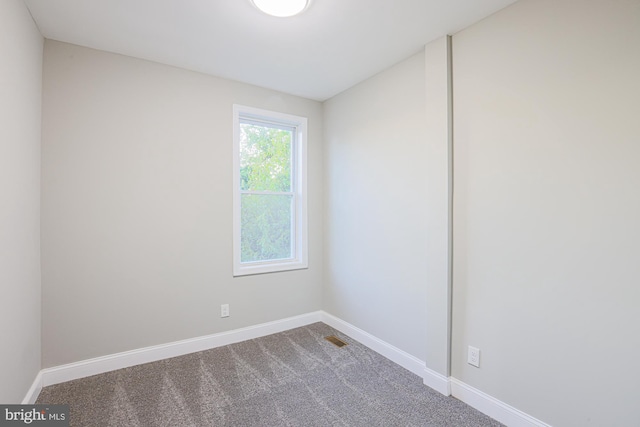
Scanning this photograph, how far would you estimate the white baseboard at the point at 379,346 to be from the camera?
93.7 inches

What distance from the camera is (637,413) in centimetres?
134

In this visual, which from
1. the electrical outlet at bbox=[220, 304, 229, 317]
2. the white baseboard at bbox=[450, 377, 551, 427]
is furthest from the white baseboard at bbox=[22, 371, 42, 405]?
the white baseboard at bbox=[450, 377, 551, 427]

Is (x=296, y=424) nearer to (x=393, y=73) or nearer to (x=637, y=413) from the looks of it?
(x=637, y=413)

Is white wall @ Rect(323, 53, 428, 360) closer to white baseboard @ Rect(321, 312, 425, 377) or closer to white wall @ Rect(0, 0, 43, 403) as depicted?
white baseboard @ Rect(321, 312, 425, 377)

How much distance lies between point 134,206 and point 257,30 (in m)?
1.72

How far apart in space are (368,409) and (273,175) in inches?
92.0

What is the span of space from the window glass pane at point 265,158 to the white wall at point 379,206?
495 mm

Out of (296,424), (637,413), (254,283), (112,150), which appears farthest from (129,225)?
(637,413)

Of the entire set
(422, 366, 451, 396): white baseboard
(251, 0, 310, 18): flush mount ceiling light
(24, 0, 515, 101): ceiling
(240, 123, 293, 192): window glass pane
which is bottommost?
(422, 366, 451, 396): white baseboard

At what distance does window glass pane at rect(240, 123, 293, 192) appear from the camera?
10.1 ft

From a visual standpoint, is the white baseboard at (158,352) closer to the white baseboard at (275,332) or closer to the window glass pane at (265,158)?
the white baseboard at (275,332)

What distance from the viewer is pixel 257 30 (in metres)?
2.07

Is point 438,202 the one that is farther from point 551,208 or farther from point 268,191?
point 268,191

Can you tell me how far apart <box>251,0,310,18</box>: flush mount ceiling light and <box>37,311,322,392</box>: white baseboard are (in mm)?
2728
